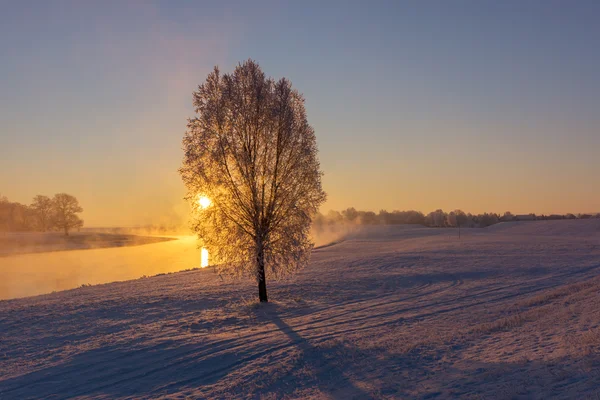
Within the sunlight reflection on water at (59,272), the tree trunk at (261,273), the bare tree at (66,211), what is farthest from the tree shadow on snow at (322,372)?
the bare tree at (66,211)

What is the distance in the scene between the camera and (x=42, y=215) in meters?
120

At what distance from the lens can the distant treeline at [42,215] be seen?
11531 cm

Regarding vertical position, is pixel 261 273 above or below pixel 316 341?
above

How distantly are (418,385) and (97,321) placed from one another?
15.3m

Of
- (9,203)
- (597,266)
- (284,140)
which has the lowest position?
(597,266)

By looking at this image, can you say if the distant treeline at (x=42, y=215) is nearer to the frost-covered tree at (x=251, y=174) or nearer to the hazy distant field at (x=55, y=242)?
the hazy distant field at (x=55, y=242)

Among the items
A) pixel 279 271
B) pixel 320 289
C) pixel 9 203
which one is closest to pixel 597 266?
pixel 320 289

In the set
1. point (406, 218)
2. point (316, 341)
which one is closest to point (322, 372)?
point (316, 341)

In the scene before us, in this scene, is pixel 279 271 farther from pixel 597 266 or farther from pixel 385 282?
pixel 597 266

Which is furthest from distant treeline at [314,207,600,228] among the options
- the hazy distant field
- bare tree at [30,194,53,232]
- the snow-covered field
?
the snow-covered field

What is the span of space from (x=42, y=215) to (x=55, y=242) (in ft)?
74.1

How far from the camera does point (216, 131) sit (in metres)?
22.3

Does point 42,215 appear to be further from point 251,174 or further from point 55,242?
point 251,174

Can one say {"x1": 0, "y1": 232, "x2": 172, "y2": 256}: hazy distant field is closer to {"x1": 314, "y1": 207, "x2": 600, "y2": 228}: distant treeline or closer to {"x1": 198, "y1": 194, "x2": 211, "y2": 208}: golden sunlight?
{"x1": 314, "y1": 207, "x2": 600, "y2": 228}: distant treeline
